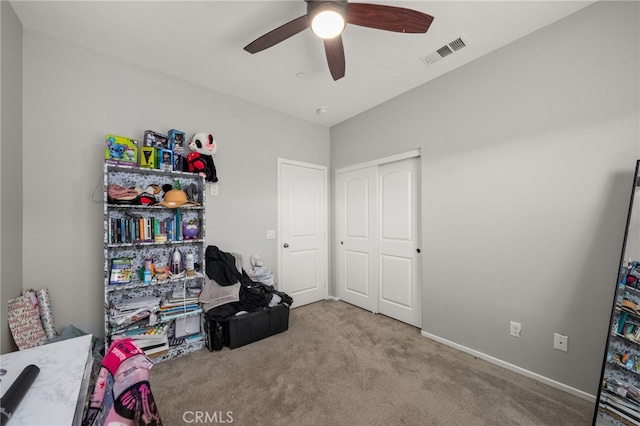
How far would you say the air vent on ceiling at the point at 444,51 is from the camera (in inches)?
81.0

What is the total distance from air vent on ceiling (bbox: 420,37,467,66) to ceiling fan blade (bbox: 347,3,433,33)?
70cm

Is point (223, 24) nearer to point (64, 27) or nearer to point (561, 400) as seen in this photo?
point (64, 27)

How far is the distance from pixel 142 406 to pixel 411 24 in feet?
7.20

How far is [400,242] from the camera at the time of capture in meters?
3.02

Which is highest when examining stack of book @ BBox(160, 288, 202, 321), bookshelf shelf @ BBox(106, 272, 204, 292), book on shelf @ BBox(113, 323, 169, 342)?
bookshelf shelf @ BBox(106, 272, 204, 292)

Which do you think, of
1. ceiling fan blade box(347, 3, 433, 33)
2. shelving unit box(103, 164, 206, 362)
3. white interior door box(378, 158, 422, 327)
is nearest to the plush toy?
shelving unit box(103, 164, 206, 362)

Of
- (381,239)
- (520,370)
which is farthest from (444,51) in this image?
(520,370)

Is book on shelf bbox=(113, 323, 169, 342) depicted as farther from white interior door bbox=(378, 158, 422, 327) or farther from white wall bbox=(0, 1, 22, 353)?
white interior door bbox=(378, 158, 422, 327)

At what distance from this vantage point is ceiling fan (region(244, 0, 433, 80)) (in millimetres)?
1457

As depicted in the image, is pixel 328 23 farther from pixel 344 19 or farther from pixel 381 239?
pixel 381 239

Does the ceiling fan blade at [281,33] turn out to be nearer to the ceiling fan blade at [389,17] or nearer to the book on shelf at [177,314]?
the ceiling fan blade at [389,17]

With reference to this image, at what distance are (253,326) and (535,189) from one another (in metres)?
2.79

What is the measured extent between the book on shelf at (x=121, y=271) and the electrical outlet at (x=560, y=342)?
3.42m

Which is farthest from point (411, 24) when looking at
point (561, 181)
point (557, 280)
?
point (557, 280)
